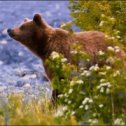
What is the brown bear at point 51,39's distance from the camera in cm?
844

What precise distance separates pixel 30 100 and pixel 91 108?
8.17 feet

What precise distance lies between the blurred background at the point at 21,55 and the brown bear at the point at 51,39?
3.16 ft

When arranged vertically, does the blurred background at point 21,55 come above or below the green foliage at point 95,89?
below

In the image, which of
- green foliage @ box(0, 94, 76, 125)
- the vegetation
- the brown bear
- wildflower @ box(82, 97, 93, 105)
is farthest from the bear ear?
wildflower @ box(82, 97, 93, 105)

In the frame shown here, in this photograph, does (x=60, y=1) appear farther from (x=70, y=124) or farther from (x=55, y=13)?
(x=70, y=124)

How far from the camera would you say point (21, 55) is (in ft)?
71.0

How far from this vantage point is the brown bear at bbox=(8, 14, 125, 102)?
8.44 metres

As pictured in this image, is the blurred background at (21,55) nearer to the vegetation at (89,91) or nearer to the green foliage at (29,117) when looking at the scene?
the green foliage at (29,117)

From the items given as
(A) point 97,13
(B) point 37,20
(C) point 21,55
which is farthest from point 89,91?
(C) point 21,55

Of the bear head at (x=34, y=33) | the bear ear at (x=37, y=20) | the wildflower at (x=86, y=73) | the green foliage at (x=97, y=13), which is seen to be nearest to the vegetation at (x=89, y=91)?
the wildflower at (x=86, y=73)

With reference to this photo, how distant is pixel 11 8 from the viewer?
33.6m

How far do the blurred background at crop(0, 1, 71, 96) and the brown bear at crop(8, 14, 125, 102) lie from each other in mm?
963

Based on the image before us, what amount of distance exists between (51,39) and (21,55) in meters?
12.8

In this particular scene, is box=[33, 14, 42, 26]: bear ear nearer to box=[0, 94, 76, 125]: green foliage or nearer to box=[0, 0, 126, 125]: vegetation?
box=[0, 94, 76, 125]: green foliage
